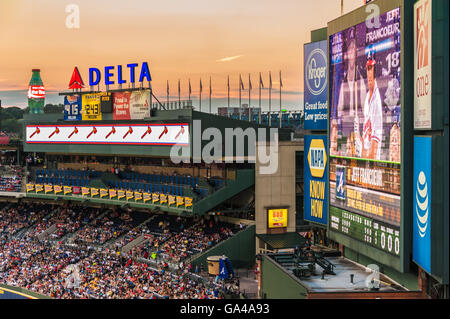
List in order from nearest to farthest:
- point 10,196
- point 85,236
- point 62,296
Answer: point 62,296 → point 85,236 → point 10,196

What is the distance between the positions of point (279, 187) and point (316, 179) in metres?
7.07

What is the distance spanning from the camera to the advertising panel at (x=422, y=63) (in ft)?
55.0

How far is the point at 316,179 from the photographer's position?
30062mm

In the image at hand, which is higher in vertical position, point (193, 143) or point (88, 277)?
point (193, 143)

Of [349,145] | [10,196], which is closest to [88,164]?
[10,196]

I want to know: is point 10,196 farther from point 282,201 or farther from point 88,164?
point 282,201

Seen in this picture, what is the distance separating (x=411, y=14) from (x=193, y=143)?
1982 centimetres

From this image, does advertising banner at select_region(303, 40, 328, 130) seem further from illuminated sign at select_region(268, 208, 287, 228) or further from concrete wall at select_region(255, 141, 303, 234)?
illuminated sign at select_region(268, 208, 287, 228)

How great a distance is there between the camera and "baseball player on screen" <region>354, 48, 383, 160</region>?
2036cm

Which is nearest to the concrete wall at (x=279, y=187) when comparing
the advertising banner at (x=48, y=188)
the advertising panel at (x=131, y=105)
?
the advertising panel at (x=131, y=105)

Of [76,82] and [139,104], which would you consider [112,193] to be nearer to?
[139,104]

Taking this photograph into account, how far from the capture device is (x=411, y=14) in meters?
18.6

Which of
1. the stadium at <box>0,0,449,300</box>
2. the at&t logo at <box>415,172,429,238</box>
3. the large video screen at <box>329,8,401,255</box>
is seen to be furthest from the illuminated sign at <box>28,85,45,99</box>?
the at&t logo at <box>415,172,429,238</box>

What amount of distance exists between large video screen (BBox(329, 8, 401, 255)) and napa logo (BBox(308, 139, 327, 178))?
404 centimetres
